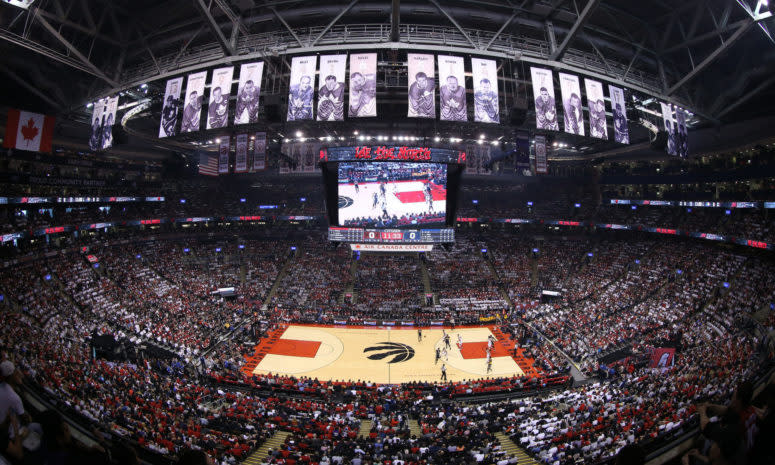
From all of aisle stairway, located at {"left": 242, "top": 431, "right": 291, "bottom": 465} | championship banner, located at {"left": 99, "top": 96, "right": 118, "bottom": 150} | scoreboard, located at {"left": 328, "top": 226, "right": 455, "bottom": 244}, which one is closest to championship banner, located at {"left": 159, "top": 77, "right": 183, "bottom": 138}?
championship banner, located at {"left": 99, "top": 96, "right": 118, "bottom": 150}

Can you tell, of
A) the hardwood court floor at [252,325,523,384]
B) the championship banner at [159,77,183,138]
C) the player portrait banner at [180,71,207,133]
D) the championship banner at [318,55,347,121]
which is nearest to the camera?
the championship banner at [318,55,347,121]

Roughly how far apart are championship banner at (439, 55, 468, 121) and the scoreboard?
1011 cm

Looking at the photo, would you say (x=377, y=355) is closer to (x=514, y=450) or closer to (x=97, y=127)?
(x=514, y=450)

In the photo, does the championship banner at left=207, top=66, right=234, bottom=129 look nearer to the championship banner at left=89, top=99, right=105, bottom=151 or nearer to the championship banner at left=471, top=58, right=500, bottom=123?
the championship banner at left=89, top=99, right=105, bottom=151

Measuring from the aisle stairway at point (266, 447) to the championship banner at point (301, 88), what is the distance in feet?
47.9

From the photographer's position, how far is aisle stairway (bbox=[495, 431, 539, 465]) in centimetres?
1247

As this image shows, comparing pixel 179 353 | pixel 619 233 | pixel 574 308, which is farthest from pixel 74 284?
pixel 619 233

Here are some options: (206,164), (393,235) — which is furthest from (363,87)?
(206,164)

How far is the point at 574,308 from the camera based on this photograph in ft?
91.6

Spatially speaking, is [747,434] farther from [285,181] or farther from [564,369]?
[285,181]

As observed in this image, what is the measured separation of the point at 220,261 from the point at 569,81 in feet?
121

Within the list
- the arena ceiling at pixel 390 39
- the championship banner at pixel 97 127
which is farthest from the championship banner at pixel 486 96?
the championship banner at pixel 97 127

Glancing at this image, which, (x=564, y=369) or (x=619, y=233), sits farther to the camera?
(x=619, y=233)

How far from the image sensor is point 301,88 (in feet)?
56.3
